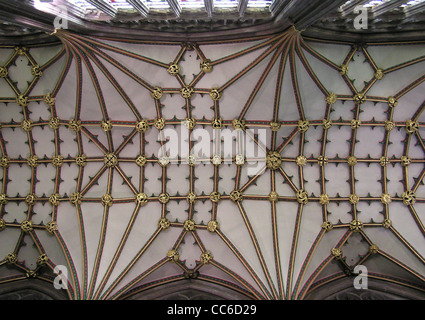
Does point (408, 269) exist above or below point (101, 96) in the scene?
below

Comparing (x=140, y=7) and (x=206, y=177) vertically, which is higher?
(x=140, y=7)

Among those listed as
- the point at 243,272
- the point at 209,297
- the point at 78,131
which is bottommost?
the point at 209,297

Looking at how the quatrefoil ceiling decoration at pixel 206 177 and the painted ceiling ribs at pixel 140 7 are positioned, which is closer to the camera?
the painted ceiling ribs at pixel 140 7

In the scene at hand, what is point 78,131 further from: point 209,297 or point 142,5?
point 209,297

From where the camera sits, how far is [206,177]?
50.5 feet

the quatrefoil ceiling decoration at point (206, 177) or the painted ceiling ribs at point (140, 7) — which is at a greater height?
the painted ceiling ribs at point (140, 7)

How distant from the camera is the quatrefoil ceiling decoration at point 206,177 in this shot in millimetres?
14031

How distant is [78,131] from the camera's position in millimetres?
14898

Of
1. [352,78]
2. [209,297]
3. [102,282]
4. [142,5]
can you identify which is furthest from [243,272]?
[142,5]

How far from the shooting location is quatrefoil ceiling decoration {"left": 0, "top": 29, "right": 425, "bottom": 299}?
552 inches

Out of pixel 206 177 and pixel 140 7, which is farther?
pixel 206 177

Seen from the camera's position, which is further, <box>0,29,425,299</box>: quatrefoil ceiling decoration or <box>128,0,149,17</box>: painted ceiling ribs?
<box>0,29,425,299</box>: quatrefoil ceiling decoration

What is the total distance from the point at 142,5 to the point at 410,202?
45.7 ft

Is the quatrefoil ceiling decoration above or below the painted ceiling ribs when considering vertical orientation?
below
